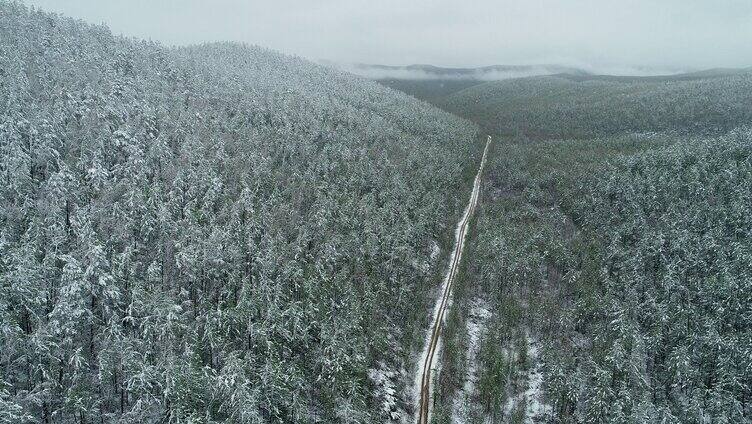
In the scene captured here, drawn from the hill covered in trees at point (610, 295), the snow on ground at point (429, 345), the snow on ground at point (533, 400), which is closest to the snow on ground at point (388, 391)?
the snow on ground at point (429, 345)

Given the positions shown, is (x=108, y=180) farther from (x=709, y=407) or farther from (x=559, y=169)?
(x=559, y=169)

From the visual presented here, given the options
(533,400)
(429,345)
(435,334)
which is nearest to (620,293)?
(533,400)

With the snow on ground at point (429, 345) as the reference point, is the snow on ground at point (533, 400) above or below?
below

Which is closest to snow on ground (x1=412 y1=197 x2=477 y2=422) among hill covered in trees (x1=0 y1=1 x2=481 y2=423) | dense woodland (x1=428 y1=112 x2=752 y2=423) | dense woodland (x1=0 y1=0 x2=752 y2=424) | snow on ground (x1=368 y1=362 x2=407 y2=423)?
dense woodland (x1=0 y1=0 x2=752 y2=424)

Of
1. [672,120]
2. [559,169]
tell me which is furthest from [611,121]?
[559,169]

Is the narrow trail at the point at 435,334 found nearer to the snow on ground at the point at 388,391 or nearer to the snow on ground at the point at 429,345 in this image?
the snow on ground at the point at 429,345

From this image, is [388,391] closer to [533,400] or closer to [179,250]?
[533,400]
